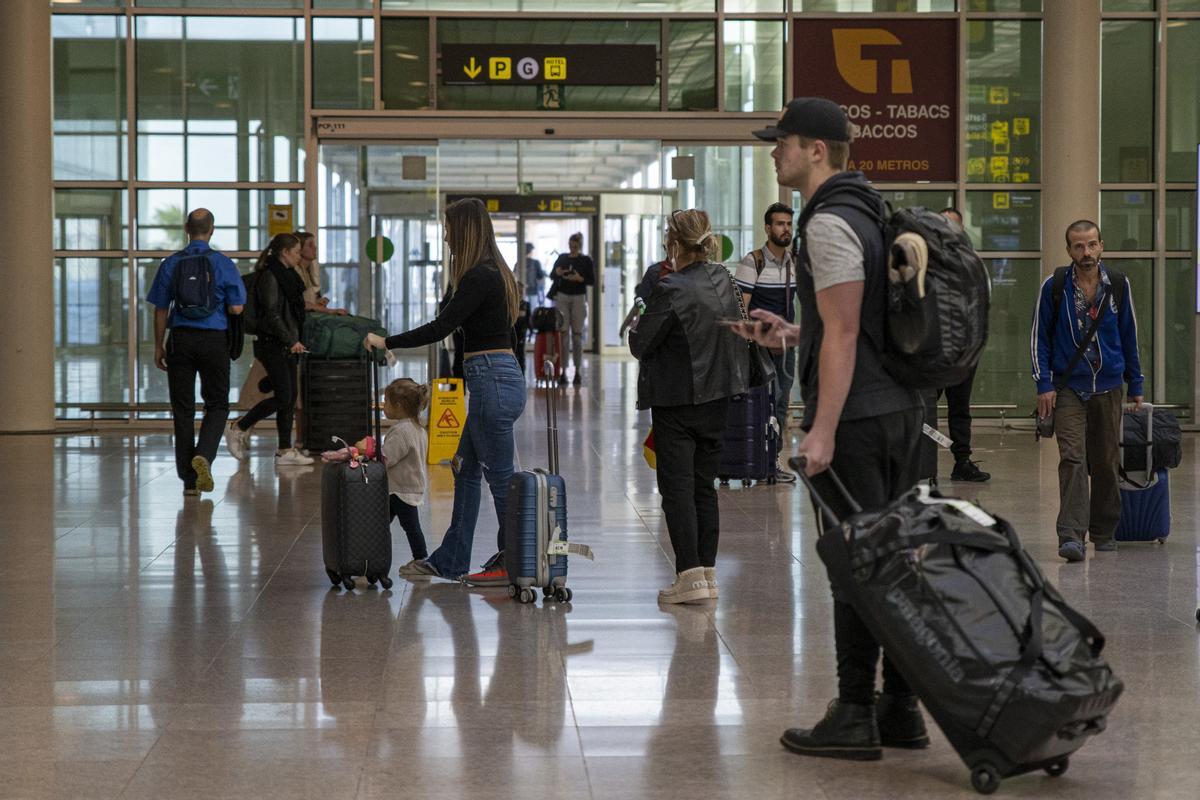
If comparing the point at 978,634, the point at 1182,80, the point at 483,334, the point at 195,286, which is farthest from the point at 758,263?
the point at 1182,80

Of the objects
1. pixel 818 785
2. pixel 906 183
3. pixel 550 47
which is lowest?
pixel 818 785

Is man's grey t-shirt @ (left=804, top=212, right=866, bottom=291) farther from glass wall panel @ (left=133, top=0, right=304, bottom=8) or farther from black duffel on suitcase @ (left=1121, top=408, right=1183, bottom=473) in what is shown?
glass wall panel @ (left=133, top=0, right=304, bottom=8)

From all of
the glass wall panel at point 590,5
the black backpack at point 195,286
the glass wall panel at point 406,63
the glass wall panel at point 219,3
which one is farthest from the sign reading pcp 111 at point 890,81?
the black backpack at point 195,286

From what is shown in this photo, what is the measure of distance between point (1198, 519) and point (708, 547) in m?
4.05

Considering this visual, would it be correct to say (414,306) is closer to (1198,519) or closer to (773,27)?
(773,27)

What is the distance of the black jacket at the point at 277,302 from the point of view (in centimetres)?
1245

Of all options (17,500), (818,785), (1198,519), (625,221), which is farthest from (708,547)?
(625,221)

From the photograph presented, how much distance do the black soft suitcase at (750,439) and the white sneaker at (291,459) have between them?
350 centimetres

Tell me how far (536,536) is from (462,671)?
1.34m

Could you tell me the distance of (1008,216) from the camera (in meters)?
17.2

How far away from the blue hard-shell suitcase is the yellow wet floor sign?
18.2ft

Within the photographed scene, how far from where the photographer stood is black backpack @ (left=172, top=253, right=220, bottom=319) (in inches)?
414

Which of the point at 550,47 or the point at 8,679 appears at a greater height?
the point at 550,47

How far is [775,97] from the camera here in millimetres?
17000
